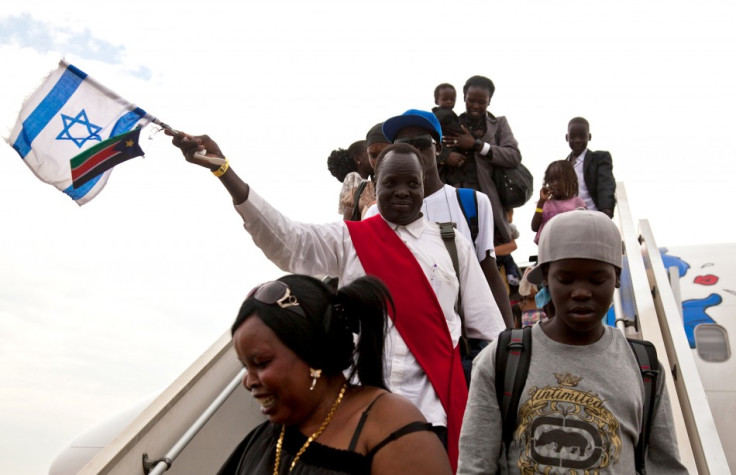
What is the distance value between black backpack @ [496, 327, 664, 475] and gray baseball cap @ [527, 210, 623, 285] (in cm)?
30

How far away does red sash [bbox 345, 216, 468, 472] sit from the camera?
11.9ft

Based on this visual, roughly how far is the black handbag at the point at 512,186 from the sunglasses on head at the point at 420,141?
1.81m

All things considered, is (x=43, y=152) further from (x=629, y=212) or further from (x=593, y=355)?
(x=629, y=212)

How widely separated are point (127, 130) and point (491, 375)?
2292 mm

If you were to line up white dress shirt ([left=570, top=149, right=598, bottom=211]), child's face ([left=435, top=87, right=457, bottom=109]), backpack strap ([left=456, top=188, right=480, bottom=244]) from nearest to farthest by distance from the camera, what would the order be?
backpack strap ([left=456, top=188, right=480, bottom=244])
child's face ([left=435, top=87, right=457, bottom=109])
white dress shirt ([left=570, top=149, right=598, bottom=211])

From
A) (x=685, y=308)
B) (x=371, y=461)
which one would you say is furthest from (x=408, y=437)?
(x=685, y=308)

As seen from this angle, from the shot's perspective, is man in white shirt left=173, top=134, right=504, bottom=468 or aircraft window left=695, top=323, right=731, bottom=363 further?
aircraft window left=695, top=323, right=731, bottom=363

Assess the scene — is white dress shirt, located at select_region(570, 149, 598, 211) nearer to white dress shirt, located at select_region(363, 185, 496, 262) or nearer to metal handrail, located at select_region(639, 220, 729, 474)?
metal handrail, located at select_region(639, 220, 729, 474)

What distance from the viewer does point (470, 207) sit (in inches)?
195

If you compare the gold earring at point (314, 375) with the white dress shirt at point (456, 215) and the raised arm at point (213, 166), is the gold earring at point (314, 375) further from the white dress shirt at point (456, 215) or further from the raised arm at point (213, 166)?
the white dress shirt at point (456, 215)

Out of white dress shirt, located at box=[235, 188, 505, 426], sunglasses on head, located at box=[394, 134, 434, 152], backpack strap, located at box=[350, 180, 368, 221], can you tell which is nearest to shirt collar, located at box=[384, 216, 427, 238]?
white dress shirt, located at box=[235, 188, 505, 426]

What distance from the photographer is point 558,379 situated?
2.87m

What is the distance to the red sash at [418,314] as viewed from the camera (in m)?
3.63

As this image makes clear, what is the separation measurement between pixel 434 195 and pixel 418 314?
1.33 meters
